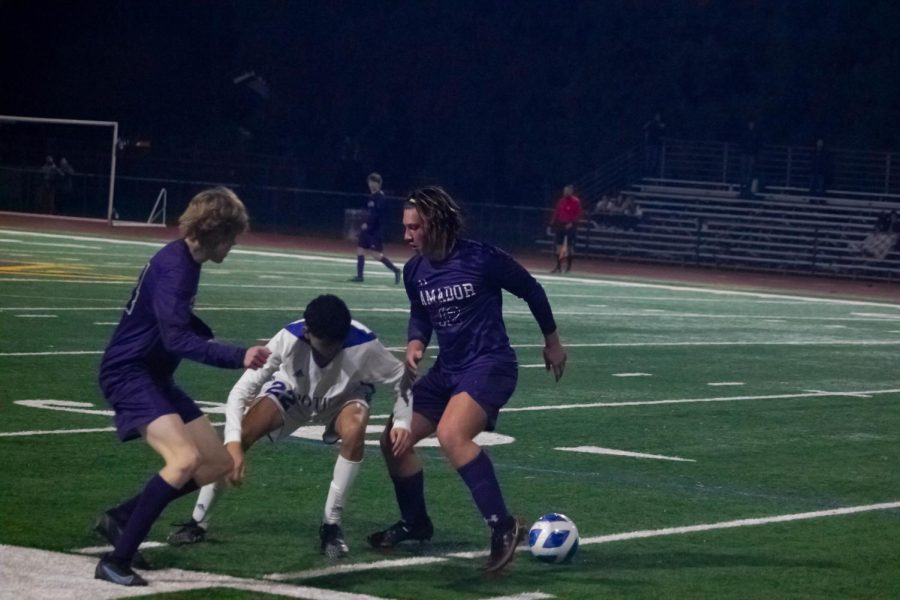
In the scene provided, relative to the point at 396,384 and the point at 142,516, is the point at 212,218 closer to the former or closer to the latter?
the point at 142,516

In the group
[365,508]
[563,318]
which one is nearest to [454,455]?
[365,508]

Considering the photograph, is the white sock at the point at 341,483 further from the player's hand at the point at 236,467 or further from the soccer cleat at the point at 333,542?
the player's hand at the point at 236,467

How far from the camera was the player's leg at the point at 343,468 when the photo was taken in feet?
26.2

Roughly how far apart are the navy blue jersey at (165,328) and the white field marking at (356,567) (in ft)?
3.24

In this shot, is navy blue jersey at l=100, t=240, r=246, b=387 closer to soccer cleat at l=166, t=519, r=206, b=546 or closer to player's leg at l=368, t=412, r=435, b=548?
soccer cleat at l=166, t=519, r=206, b=546

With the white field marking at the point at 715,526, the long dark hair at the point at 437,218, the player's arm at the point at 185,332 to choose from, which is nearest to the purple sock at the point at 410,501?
the white field marking at the point at 715,526

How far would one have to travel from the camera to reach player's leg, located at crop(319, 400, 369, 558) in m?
7.98

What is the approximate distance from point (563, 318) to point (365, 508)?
1454 centimetres

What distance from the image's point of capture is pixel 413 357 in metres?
8.09

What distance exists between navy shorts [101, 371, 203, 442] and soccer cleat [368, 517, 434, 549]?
1.26 metres

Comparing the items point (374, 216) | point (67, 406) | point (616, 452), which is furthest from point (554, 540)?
point (374, 216)

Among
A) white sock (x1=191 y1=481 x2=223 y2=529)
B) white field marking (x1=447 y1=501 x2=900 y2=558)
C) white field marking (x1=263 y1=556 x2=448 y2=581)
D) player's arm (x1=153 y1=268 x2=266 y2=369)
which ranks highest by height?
player's arm (x1=153 y1=268 x2=266 y2=369)

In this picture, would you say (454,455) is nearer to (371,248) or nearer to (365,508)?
(365,508)

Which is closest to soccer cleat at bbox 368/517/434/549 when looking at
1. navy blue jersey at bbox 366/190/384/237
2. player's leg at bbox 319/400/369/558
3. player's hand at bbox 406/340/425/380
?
player's leg at bbox 319/400/369/558
